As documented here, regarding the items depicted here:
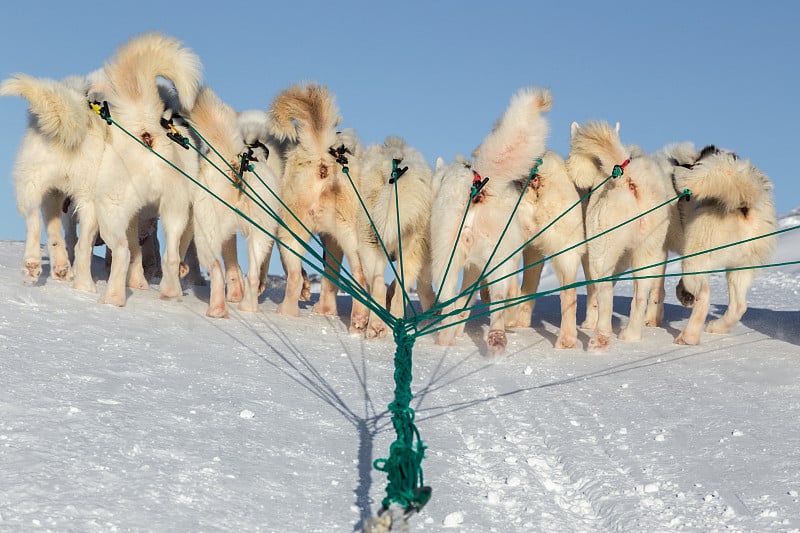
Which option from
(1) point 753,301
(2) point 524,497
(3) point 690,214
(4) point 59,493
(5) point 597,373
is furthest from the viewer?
(1) point 753,301

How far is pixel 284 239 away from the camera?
33.4ft

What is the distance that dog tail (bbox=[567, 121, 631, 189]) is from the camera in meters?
9.50

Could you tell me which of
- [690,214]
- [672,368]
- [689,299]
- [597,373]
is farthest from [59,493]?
[689,299]

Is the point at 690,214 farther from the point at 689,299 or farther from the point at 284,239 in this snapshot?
the point at 284,239

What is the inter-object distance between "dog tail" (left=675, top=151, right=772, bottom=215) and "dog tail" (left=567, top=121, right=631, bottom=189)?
2.35 feet

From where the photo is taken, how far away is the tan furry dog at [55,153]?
9.11 meters

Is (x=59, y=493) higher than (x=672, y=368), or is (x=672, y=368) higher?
(x=672, y=368)

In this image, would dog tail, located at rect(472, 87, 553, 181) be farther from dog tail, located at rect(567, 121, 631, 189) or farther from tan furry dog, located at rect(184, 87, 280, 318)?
tan furry dog, located at rect(184, 87, 280, 318)

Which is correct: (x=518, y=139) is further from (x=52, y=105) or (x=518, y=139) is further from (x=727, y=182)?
(x=52, y=105)

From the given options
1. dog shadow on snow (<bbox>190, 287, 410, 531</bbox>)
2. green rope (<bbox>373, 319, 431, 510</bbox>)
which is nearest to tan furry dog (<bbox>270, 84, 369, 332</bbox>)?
dog shadow on snow (<bbox>190, 287, 410, 531</bbox>)

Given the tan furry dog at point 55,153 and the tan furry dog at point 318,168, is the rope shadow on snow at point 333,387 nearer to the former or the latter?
the tan furry dog at point 318,168

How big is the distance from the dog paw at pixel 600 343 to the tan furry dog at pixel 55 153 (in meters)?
4.99

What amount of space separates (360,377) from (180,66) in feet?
13.0

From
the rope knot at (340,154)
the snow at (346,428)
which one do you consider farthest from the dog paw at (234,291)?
the rope knot at (340,154)
